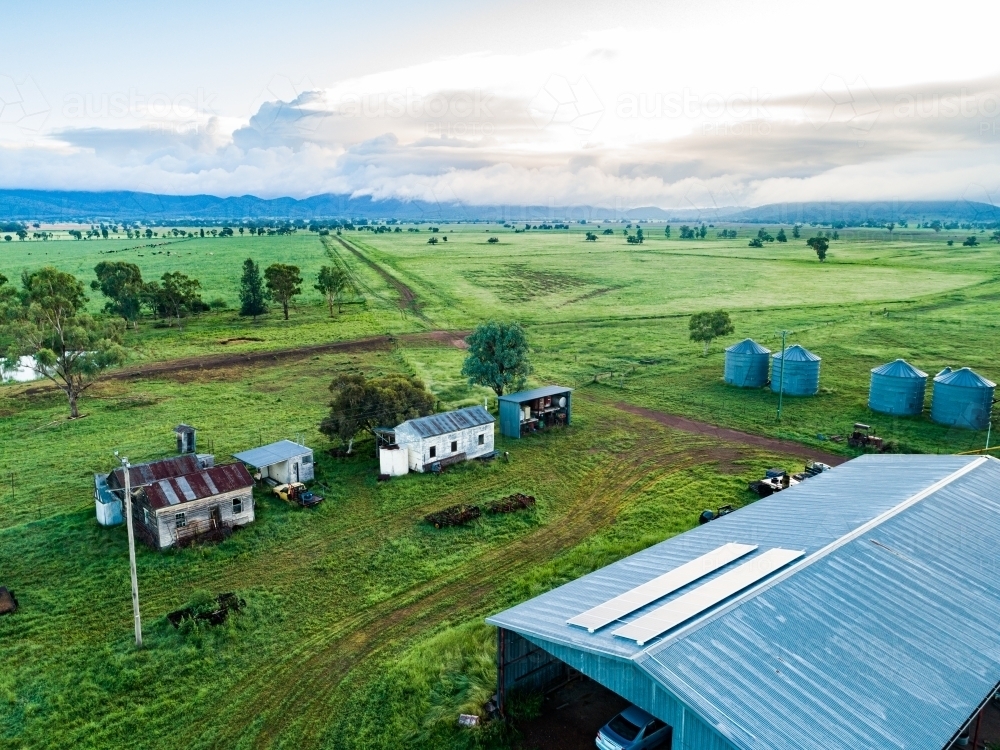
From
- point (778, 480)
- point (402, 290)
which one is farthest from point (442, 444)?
point (402, 290)

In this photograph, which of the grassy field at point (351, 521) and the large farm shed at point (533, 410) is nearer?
the grassy field at point (351, 521)

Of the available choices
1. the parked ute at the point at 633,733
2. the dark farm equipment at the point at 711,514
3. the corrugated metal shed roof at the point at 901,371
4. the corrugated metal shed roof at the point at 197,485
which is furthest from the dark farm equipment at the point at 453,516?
the corrugated metal shed roof at the point at 901,371

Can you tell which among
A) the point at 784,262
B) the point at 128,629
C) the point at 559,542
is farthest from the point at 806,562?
the point at 784,262

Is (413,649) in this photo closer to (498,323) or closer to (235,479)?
(235,479)

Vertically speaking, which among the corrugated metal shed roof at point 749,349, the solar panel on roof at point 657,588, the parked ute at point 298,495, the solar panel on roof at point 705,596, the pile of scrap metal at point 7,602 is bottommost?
the pile of scrap metal at point 7,602

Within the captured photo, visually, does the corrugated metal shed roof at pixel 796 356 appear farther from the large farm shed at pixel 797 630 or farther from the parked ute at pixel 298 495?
the parked ute at pixel 298 495

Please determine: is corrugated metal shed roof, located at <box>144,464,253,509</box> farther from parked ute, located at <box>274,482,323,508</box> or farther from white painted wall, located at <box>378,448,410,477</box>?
white painted wall, located at <box>378,448,410,477</box>

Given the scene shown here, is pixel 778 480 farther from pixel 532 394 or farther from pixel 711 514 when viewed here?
pixel 532 394
